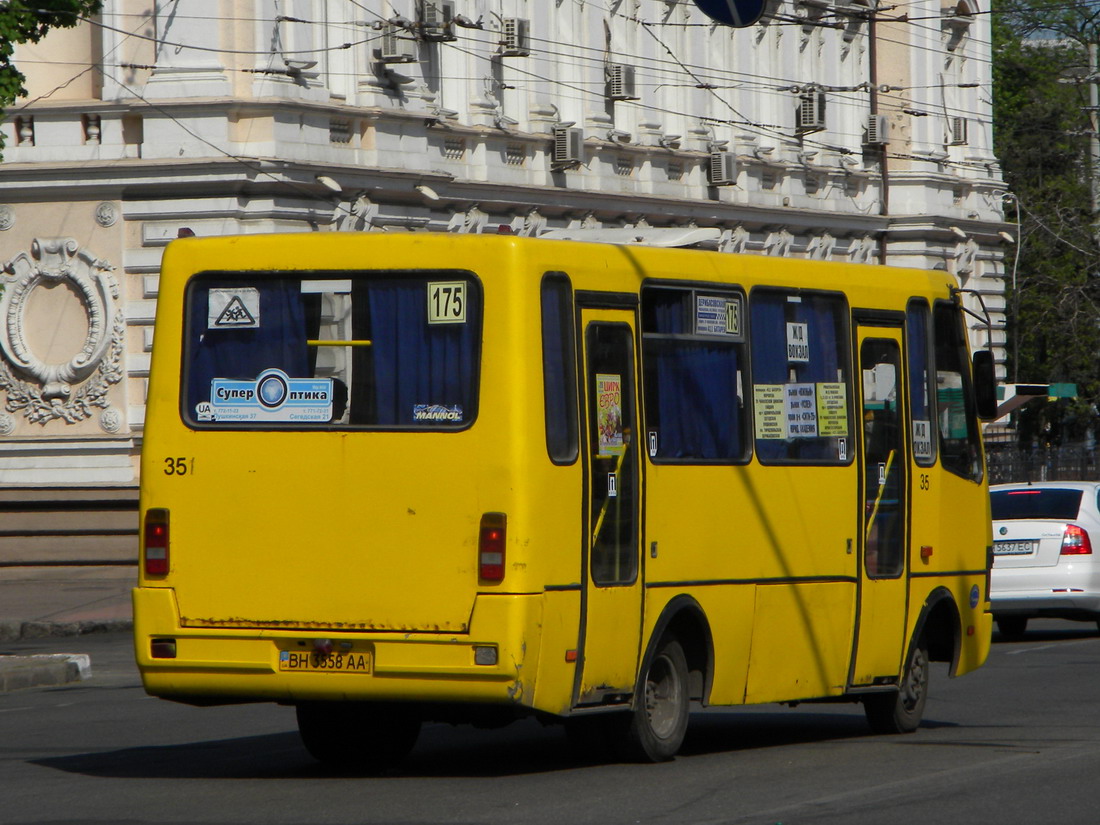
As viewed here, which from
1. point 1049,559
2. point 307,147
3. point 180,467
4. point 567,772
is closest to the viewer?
point 180,467

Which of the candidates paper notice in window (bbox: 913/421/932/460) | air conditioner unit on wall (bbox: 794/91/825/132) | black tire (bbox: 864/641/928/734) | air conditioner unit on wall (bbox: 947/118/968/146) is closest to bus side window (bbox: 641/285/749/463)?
paper notice in window (bbox: 913/421/932/460)

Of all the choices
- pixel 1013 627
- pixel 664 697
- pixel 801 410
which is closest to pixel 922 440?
pixel 801 410

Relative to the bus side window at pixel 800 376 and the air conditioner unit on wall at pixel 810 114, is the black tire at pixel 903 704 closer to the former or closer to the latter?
the bus side window at pixel 800 376

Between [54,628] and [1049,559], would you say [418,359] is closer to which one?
[1049,559]

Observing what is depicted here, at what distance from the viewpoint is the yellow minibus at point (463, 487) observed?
9781mm

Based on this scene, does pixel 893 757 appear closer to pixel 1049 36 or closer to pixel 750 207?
pixel 750 207

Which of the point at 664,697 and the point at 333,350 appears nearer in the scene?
the point at 333,350

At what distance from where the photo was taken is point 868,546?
1221 cm

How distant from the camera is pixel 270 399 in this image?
10.2 m

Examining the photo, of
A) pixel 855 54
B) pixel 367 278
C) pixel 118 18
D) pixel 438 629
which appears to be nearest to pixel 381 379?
pixel 367 278

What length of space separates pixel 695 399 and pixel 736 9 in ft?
45.9

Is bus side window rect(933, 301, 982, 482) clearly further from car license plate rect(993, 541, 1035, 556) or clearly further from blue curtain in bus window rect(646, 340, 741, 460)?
car license plate rect(993, 541, 1035, 556)

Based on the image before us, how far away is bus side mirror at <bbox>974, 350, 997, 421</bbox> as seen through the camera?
42.2 ft

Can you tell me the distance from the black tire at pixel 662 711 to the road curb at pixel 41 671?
7.12m
